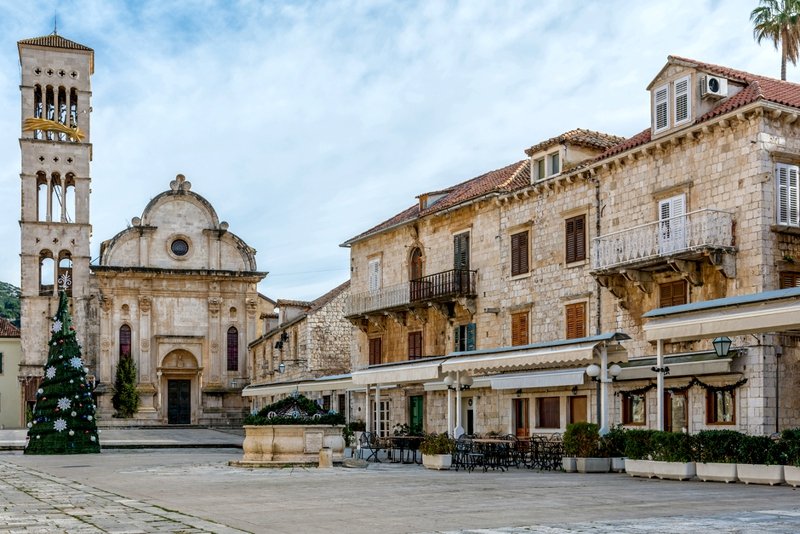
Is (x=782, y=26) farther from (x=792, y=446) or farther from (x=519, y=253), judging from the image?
(x=792, y=446)

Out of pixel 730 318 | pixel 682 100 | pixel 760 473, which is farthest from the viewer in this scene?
pixel 682 100

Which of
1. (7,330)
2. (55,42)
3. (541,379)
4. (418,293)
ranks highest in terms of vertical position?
(55,42)

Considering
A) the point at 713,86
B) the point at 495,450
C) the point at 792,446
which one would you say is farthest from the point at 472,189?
the point at 792,446

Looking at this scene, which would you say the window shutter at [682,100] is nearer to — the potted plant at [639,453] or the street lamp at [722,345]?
A: the street lamp at [722,345]

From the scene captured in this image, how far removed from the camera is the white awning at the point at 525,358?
69.3 feet

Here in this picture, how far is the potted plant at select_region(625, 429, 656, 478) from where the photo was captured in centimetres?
1878

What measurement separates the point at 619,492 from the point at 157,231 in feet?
145

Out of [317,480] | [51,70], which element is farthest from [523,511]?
[51,70]

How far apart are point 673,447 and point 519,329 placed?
38.0ft

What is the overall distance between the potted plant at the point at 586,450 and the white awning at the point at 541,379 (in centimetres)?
172

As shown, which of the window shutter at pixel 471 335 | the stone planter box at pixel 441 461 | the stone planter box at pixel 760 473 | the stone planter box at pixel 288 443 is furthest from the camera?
the window shutter at pixel 471 335

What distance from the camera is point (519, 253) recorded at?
2991cm

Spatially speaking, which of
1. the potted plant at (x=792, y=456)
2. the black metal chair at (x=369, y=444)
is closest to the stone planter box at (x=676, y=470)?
the potted plant at (x=792, y=456)

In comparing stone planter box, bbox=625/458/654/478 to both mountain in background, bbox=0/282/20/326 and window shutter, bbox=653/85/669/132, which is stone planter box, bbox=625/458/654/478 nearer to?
window shutter, bbox=653/85/669/132
